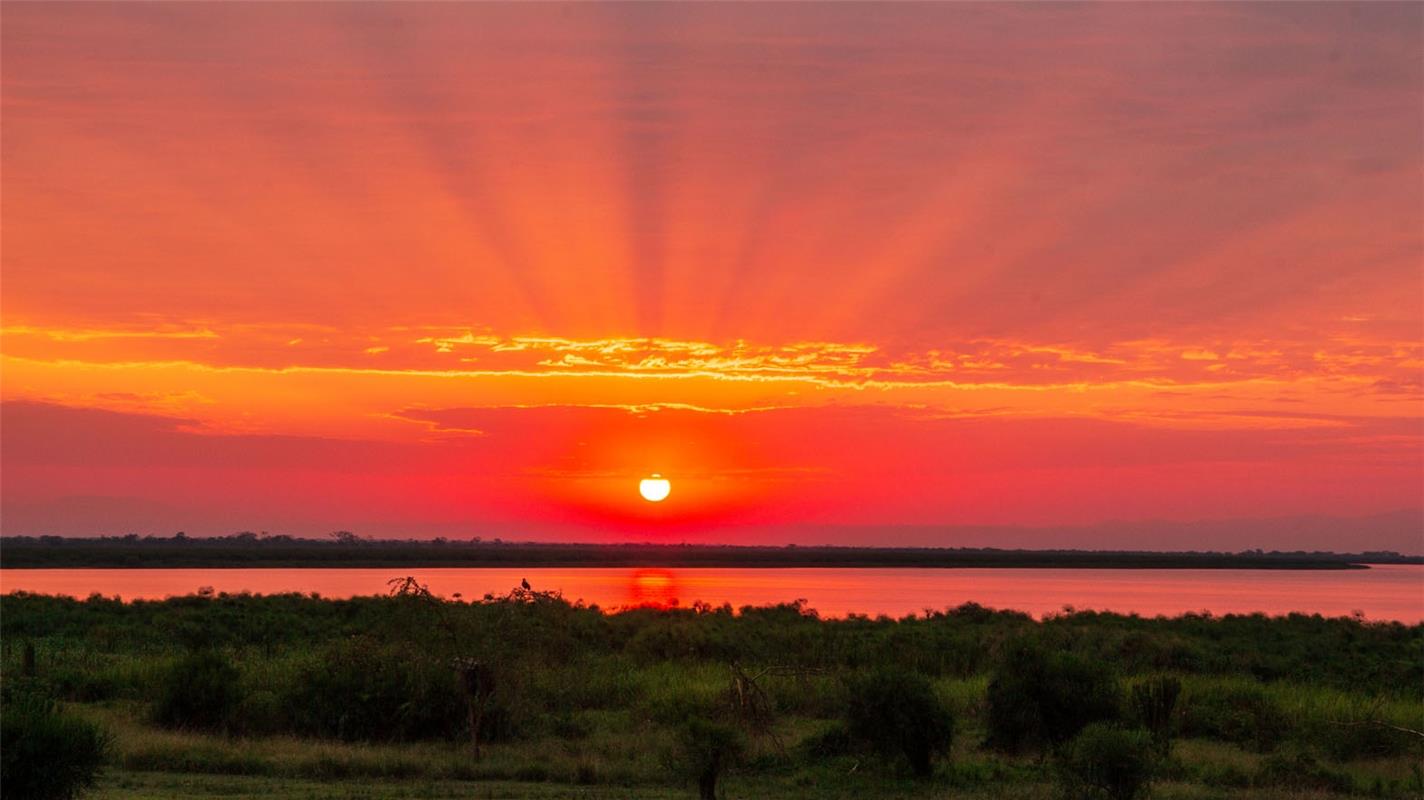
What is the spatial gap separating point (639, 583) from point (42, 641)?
69.5 m

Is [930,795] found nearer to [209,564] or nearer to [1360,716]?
[1360,716]

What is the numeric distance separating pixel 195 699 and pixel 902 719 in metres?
13.2

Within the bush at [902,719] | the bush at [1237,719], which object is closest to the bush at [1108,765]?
the bush at [902,719]

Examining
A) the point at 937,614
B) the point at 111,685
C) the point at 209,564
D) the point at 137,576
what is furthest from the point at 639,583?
the point at 111,685

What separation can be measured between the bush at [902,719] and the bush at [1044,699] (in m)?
2.21

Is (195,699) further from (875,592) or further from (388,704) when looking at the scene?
(875,592)

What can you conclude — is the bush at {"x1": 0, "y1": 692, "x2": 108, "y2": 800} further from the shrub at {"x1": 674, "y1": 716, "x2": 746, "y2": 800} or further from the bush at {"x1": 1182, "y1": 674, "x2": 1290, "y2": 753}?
the bush at {"x1": 1182, "y1": 674, "x2": 1290, "y2": 753}

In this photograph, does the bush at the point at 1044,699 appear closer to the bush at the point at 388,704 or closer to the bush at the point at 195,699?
the bush at the point at 388,704

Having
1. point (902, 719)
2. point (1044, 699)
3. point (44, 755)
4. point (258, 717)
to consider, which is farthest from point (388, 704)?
point (1044, 699)

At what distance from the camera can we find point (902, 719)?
19422 millimetres

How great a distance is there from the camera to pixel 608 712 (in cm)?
2608

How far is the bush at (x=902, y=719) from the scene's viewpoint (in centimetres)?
Result: 1942

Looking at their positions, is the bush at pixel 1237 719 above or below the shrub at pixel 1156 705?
below

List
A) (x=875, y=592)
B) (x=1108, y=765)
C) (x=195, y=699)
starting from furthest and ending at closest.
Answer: (x=875, y=592), (x=195, y=699), (x=1108, y=765)
